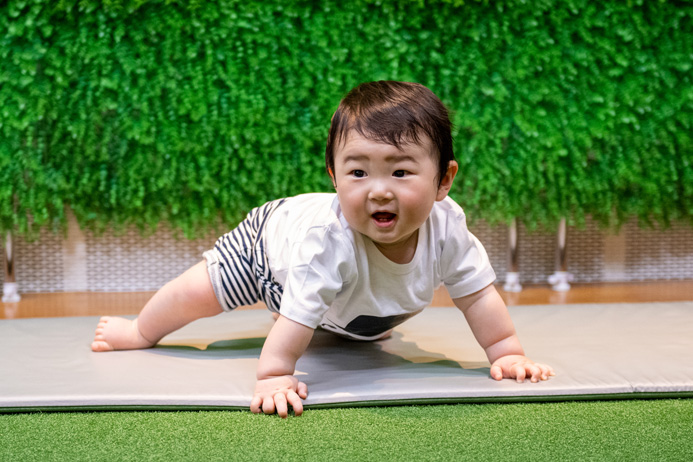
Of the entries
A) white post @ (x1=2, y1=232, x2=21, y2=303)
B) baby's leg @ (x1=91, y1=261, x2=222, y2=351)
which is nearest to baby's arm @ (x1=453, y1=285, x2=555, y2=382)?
baby's leg @ (x1=91, y1=261, x2=222, y2=351)

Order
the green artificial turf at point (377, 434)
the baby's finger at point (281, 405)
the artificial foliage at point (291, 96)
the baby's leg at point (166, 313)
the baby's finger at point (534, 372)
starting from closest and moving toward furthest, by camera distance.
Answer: the green artificial turf at point (377, 434) < the baby's finger at point (281, 405) < the baby's finger at point (534, 372) < the baby's leg at point (166, 313) < the artificial foliage at point (291, 96)

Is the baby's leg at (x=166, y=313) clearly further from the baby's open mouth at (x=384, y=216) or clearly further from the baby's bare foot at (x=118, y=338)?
the baby's open mouth at (x=384, y=216)

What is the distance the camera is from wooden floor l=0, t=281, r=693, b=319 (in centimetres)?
162

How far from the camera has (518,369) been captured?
961mm

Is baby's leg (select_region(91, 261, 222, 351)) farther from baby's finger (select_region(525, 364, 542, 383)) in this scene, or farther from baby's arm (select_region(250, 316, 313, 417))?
baby's finger (select_region(525, 364, 542, 383))

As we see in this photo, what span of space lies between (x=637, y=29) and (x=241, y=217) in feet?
3.70

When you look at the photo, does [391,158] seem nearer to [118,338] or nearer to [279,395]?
[279,395]

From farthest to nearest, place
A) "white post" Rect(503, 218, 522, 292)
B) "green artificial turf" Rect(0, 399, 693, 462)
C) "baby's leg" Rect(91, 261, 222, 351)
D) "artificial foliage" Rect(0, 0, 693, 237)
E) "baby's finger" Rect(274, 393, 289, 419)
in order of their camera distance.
Result: "white post" Rect(503, 218, 522, 292)
"artificial foliage" Rect(0, 0, 693, 237)
"baby's leg" Rect(91, 261, 222, 351)
"baby's finger" Rect(274, 393, 289, 419)
"green artificial turf" Rect(0, 399, 693, 462)

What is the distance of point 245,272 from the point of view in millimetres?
1103

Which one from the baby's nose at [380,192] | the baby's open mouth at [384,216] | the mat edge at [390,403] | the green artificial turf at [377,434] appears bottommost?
the green artificial turf at [377,434]

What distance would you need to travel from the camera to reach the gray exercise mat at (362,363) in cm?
91

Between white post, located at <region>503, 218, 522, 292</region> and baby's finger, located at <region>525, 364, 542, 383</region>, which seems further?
white post, located at <region>503, 218, 522, 292</region>

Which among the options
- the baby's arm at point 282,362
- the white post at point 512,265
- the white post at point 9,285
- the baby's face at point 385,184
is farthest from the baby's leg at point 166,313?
the white post at point 512,265

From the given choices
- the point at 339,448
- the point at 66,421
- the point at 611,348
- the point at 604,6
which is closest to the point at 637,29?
the point at 604,6
